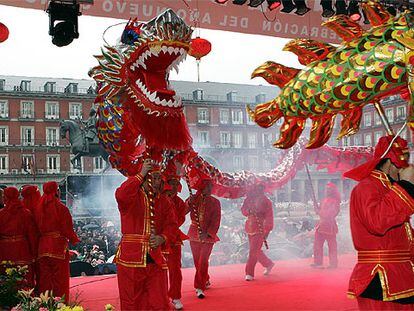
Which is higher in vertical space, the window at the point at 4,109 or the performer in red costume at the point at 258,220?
the window at the point at 4,109

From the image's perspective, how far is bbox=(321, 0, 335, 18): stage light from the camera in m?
6.03

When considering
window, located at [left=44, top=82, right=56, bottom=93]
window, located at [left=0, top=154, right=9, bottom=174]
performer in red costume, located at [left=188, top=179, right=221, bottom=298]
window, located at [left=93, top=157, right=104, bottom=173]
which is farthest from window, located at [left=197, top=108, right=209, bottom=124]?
performer in red costume, located at [left=188, top=179, right=221, bottom=298]

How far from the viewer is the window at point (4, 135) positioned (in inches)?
349

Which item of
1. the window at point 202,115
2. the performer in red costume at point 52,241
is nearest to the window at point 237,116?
the window at point 202,115

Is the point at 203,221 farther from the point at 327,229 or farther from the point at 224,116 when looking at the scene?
the point at 224,116

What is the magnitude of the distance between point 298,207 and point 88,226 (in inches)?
143

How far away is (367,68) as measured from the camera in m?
2.77

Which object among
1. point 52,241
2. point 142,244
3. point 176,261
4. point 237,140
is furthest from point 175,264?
point 237,140

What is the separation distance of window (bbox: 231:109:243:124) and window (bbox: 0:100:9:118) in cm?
362

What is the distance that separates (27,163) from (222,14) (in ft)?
15.1

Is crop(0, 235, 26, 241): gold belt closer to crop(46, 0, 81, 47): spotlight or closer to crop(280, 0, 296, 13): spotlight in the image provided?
crop(46, 0, 81, 47): spotlight

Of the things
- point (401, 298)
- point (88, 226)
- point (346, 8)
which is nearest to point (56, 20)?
point (346, 8)

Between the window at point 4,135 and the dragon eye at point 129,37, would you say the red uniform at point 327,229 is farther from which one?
the window at point 4,135

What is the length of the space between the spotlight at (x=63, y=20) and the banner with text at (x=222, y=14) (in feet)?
1.13
